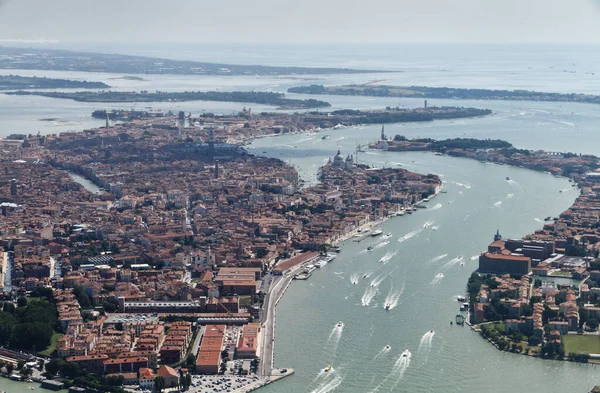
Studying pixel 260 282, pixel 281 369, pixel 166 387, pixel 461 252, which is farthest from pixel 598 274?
pixel 166 387

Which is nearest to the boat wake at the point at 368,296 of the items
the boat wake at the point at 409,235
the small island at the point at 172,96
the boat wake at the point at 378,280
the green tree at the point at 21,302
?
the boat wake at the point at 378,280

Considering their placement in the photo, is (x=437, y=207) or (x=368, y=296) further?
(x=437, y=207)

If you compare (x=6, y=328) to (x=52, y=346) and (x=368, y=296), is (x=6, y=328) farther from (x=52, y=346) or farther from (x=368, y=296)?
(x=368, y=296)

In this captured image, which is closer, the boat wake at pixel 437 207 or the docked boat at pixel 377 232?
the docked boat at pixel 377 232

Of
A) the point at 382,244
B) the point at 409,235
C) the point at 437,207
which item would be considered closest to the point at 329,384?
the point at 382,244

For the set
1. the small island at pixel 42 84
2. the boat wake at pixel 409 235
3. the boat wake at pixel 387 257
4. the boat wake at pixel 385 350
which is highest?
the boat wake at pixel 387 257

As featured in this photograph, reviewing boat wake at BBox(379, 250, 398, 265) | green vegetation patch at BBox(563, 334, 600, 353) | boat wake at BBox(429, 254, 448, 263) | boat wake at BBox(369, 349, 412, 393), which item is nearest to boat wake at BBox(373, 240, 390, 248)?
boat wake at BBox(379, 250, 398, 265)

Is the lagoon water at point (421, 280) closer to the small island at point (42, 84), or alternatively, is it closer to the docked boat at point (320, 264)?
the docked boat at point (320, 264)

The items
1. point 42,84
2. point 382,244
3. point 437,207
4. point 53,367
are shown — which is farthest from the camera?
point 42,84
